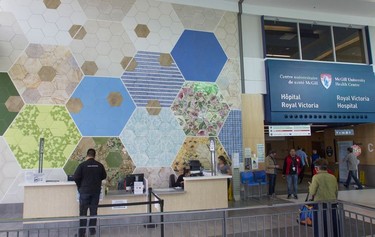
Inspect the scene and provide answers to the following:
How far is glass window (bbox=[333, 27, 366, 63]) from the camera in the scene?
9.55m

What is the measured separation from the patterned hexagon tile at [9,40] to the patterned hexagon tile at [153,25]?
231 cm

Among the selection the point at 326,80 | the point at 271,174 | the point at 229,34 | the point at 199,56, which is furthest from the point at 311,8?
the point at 271,174

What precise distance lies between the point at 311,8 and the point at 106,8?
605 cm

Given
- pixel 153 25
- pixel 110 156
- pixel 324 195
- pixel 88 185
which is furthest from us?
pixel 153 25

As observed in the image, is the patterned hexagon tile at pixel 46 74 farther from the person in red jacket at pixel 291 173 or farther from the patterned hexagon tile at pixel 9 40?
the person in red jacket at pixel 291 173

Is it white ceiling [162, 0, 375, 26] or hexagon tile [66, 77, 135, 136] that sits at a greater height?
white ceiling [162, 0, 375, 26]

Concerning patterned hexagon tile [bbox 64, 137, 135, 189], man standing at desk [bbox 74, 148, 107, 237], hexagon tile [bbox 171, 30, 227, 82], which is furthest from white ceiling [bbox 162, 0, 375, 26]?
man standing at desk [bbox 74, 148, 107, 237]

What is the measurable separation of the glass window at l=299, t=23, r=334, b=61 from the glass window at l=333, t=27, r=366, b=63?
0.29 meters

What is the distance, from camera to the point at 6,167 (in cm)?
613

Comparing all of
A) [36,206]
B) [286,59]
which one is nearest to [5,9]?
[36,206]

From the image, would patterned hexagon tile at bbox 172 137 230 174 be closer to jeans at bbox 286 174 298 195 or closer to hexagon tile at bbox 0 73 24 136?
jeans at bbox 286 174 298 195

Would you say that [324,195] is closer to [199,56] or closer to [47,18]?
[199,56]

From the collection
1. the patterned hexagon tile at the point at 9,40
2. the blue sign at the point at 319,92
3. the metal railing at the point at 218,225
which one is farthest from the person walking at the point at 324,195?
the patterned hexagon tile at the point at 9,40

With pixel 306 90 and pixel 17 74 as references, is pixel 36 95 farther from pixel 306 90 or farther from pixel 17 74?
pixel 306 90
